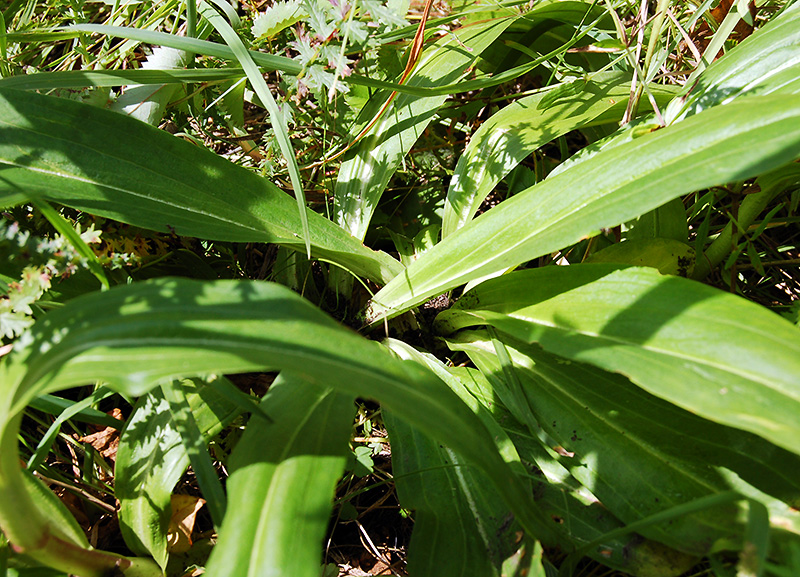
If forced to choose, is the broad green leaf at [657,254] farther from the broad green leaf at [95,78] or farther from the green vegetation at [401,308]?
the broad green leaf at [95,78]

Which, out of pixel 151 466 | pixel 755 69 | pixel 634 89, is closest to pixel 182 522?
pixel 151 466

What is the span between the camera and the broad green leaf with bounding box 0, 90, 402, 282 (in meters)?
1.29

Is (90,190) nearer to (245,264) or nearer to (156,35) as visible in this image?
(156,35)

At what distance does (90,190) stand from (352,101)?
2.69ft

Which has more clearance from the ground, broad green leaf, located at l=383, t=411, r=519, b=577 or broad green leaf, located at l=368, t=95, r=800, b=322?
broad green leaf, located at l=368, t=95, r=800, b=322

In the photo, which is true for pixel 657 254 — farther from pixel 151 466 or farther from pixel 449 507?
pixel 151 466

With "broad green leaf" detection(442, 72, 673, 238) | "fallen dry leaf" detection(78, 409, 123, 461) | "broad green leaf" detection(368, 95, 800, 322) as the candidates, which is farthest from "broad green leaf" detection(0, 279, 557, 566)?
"broad green leaf" detection(442, 72, 673, 238)

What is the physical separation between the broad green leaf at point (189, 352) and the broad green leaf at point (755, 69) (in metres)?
1.10

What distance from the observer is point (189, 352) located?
2.47ft

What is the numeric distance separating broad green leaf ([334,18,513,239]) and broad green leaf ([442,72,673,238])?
0.59 ft

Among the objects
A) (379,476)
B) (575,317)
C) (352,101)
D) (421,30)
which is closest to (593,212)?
(575,317)

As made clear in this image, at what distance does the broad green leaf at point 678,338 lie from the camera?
86 cm

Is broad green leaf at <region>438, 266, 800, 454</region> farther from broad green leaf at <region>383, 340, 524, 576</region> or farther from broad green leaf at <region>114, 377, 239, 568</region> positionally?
broad green leaf at <region>114, 377, 239, 568</region>

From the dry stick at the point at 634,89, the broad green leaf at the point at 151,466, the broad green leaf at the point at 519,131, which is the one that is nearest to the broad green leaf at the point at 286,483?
the broad green leaf at the point at 151,466
